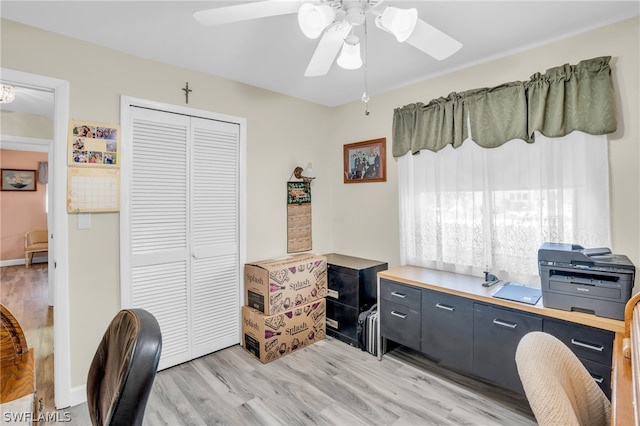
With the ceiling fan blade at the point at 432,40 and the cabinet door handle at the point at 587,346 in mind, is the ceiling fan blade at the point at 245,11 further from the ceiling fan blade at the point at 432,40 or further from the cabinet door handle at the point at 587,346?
the cabinet door handle at the point at 587,346

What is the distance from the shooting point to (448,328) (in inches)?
89.8

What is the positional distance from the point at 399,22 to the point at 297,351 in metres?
2.67

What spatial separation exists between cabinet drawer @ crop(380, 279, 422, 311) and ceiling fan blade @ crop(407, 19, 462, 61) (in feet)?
5.49

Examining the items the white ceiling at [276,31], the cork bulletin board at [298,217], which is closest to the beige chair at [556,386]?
the white ceiling at [276,31]

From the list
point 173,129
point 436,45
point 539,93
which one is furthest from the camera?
point 173,129

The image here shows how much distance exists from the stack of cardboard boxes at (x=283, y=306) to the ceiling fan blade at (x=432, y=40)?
202 cm

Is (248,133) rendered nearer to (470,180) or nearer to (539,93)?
(470,180)

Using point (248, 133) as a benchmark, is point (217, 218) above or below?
below

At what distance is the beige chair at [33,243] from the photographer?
6.42 metres

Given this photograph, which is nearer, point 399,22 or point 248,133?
point 399,22

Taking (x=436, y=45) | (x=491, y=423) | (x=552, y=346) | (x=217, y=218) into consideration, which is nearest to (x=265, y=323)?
(x=217, y=218)

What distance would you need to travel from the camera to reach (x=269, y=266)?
9.34 feet

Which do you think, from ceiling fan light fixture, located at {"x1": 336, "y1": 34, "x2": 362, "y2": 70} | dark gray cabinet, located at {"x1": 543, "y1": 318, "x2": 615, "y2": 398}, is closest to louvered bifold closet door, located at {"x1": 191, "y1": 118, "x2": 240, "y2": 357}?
ceiling fan light fixture, located at {"x1": 336, "y1": 34, "x2": 362, "y2": 70}

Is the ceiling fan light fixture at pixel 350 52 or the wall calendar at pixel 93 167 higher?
the ceiling fan light fixture at pixel 350 52
